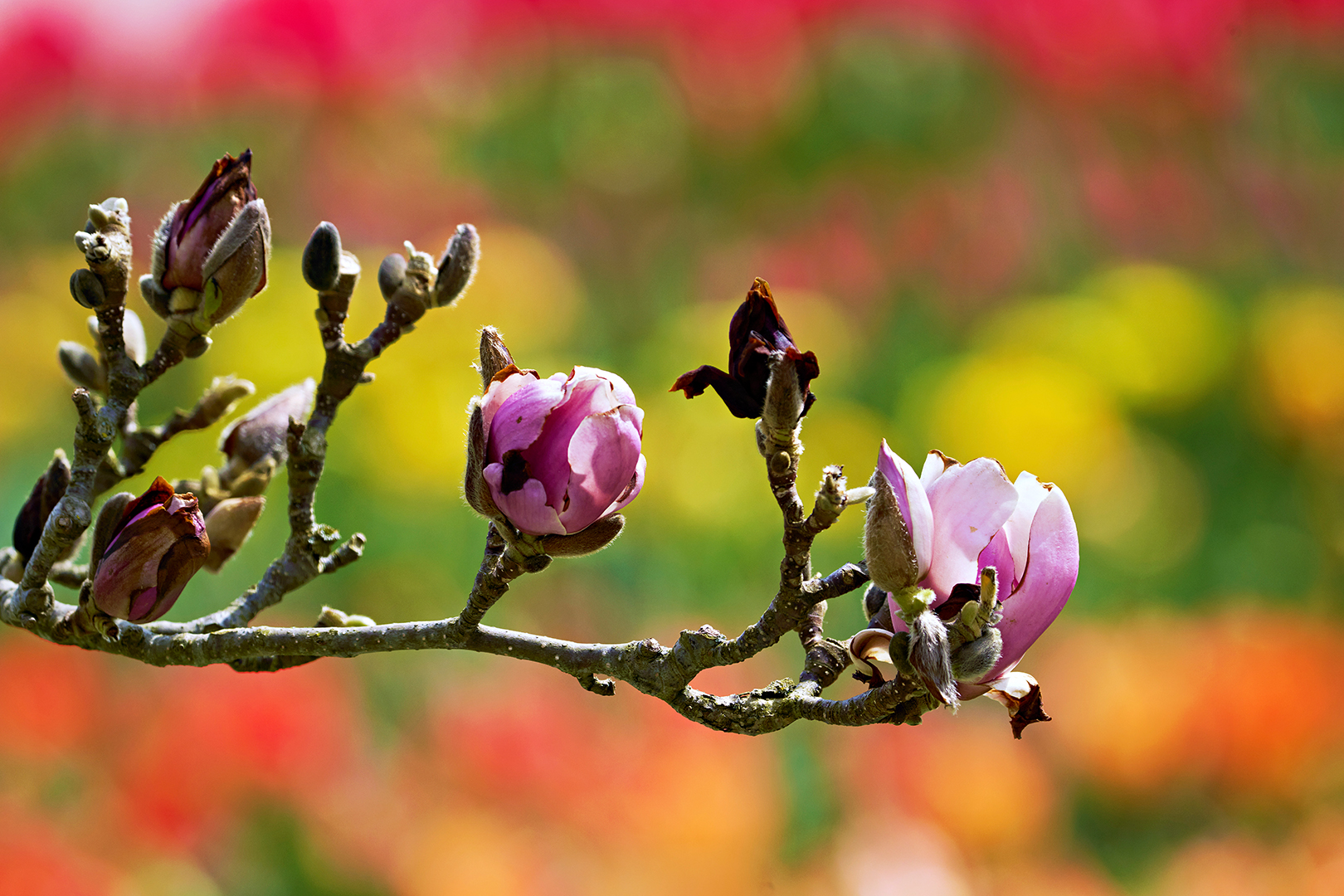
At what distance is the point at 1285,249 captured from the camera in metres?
1.58

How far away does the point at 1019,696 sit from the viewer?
0.95ft

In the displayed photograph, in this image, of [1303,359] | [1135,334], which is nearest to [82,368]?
[1135,334]

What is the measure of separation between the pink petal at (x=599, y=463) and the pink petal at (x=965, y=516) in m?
0.08

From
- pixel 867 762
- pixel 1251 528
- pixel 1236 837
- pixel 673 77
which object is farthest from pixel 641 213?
pixel 1236 837

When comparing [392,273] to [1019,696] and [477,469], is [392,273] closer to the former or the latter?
[477,469]

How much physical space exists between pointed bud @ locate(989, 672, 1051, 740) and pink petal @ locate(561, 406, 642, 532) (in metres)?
0.11

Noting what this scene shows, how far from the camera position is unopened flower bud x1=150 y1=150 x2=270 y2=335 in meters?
0.33

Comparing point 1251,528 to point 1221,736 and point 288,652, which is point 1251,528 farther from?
point 288,652

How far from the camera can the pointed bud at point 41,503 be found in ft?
1.22

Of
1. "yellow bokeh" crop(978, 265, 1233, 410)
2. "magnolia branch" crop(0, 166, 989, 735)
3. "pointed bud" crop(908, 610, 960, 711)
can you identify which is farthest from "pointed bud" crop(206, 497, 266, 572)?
"yellow bokeh" crop(978, 265, 1233, 410)

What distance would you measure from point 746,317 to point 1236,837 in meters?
1.26

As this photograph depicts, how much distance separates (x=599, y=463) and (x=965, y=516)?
0.09 metres

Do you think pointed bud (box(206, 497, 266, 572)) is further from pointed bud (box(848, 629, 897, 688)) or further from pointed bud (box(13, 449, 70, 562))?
pointed bud (box(848, 629, 897, 688))

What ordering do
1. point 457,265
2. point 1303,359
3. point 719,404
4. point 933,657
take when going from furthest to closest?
point 1303,359, point 719,404, point 457,265, point 933,657
